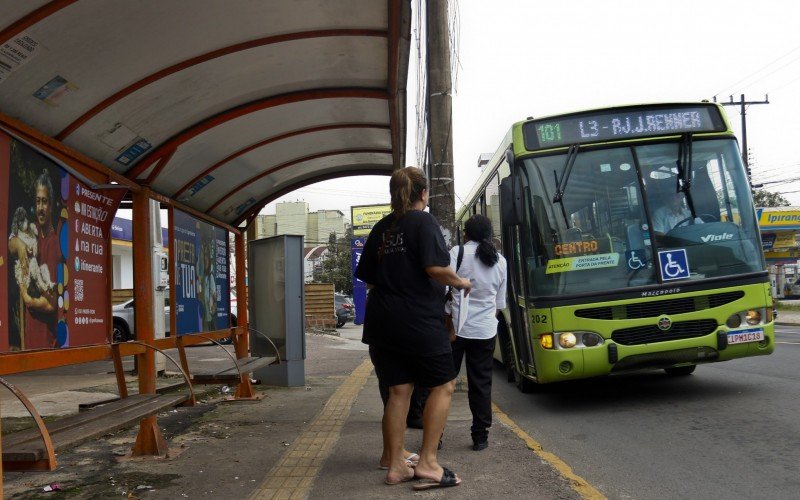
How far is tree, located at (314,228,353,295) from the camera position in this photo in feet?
196

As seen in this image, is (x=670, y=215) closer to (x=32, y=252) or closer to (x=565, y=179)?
(x=565, y=179)

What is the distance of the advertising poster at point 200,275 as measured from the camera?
7.61 m

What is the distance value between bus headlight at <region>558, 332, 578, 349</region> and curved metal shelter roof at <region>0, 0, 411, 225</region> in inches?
107

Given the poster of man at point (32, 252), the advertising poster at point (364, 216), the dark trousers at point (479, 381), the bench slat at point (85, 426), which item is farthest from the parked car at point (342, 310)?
the advertising poster at point (364, 216)

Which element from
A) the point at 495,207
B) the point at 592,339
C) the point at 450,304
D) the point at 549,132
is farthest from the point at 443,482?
the point at 495,207

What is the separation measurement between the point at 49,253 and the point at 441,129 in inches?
198

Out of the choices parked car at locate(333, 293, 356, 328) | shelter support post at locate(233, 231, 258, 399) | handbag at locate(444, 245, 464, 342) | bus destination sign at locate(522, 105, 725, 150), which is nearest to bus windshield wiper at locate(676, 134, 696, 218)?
bus destination sign at locate(522, 105, 725, 150)

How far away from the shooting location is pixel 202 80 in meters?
6.01

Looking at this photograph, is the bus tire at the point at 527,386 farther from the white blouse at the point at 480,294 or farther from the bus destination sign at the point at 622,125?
the white blouse at the point at 480,294

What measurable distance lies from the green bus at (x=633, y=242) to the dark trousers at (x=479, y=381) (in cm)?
164

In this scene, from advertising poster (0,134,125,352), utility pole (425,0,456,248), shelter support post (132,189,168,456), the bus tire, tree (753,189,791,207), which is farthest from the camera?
tree (753,189,791,207)

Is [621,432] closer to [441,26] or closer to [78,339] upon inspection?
[78,339]

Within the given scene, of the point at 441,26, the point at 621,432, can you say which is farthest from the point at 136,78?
the point at 621,432

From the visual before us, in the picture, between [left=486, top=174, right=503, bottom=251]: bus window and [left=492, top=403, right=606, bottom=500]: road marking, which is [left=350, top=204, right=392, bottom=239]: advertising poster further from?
[left=492, top=403, right=606, bottom=500]: road marking
